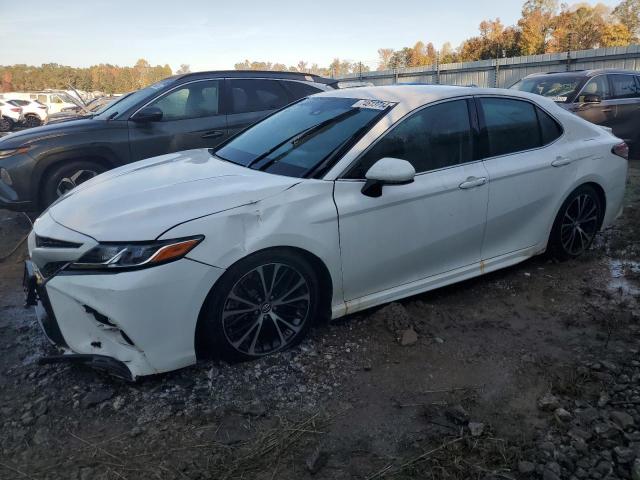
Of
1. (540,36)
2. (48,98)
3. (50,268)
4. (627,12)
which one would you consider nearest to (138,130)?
(50,268)

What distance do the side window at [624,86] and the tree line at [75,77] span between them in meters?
62.4

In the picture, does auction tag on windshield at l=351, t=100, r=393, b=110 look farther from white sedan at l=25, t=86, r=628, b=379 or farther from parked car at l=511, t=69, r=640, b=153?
parked car at l=511, t=69, r=640, b=153

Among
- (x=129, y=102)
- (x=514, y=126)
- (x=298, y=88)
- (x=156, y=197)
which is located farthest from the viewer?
(x=298, y=88)

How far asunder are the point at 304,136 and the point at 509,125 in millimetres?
1633

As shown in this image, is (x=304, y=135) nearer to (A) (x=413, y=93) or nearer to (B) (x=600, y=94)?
(A) (x=413, y=93)

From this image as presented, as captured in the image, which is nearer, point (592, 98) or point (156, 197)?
point (156, 197)

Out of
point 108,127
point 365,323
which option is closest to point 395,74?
point 108,127

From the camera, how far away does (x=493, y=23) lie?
151ft

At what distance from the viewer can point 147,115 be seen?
→ 19.7 ft

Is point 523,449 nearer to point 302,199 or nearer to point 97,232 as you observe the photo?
point 302,199

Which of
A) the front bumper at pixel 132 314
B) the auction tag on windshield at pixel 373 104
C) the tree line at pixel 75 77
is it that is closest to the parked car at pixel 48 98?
the auction tag on windshield at pixel 373 104

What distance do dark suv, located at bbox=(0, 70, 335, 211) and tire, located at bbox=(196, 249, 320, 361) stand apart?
364 centimetres

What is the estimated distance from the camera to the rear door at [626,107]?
379 inches

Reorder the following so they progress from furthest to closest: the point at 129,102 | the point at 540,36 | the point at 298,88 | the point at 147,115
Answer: the point at 540,36, the point at 298,88, the point at 129,102, the point at 147,115
